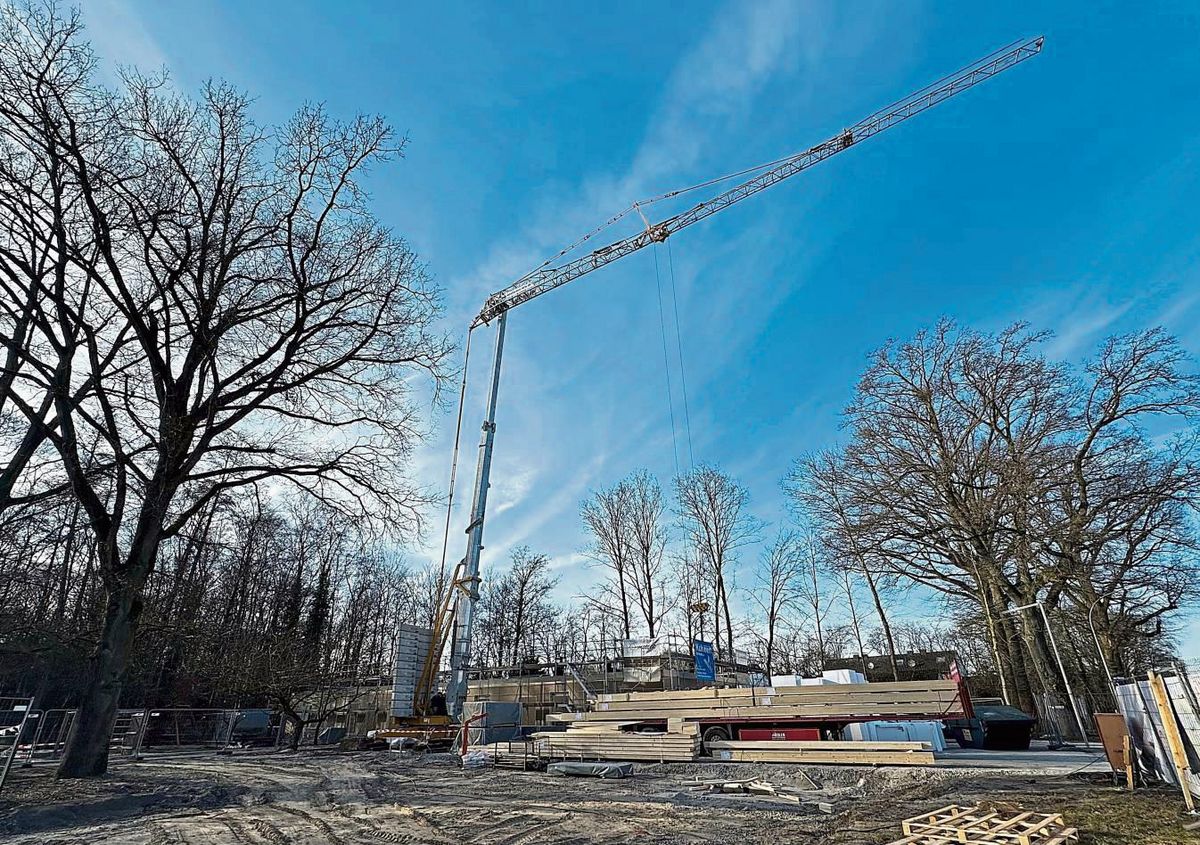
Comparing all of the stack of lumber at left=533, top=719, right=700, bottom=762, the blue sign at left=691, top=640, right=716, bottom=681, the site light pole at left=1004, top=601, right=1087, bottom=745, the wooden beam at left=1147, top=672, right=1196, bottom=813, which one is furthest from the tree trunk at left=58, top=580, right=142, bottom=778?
the site light pole at left=1004, top=601, right=1087, bottom=745

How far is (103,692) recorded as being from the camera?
39.8 ft

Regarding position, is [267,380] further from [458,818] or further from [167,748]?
[167,748]

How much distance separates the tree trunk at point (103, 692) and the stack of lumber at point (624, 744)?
32.6 feet

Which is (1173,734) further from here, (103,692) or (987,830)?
(103,692)

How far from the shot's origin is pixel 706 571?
37094 millimetres

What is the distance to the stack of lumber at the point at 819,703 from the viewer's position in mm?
14344

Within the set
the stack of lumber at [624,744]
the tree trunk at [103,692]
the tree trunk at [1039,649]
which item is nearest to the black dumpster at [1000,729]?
the tree trunk at [1039,649]

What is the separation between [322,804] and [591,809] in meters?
4.58

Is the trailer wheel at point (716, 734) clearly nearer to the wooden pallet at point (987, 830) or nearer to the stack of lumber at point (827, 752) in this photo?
the stack of lumber at point (827, 752)

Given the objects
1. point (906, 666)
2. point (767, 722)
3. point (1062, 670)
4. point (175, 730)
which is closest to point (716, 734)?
point (767, 722)

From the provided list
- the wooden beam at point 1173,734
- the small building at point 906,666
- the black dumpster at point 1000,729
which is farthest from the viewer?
the small building at point 906,666

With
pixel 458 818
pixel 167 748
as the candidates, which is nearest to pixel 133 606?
pixel 458 818

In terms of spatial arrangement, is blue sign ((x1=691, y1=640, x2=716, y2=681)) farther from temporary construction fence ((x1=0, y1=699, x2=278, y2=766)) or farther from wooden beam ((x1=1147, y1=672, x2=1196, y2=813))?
temporary construction fence ((x1=0, y1=699, x2=278, y2=766))

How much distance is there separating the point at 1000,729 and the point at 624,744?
10598 mm
